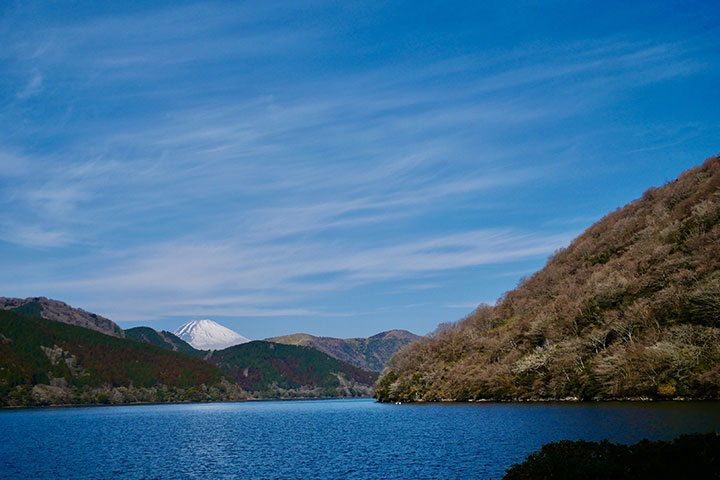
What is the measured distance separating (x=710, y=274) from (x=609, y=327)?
1035 inches

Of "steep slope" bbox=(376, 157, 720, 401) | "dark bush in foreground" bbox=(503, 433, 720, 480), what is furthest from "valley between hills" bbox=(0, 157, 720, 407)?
"dark bush in foreground" bbox=(503, 433, 720, 480)

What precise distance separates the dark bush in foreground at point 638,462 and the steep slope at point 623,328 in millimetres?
71700

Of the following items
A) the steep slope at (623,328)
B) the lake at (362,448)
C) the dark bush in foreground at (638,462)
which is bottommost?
the lake at (362,448)

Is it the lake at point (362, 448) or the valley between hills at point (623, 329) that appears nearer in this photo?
the lake at point (362, 448)

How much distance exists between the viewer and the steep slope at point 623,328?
9675 centimetres

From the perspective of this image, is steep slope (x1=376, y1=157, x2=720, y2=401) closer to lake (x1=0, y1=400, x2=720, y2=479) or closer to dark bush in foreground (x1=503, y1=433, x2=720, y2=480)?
lake (x1=0, y1=400, x2=720, y2=479)

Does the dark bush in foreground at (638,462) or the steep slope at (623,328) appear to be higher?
the steep slope at (623,328)

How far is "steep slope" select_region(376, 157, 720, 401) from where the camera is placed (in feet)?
317

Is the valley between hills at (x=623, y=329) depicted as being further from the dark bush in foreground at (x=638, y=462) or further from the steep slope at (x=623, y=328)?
the dark bush in foreground at (x=638, y=462)

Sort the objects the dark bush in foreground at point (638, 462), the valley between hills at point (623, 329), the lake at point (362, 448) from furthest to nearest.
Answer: the valley between hills at point (623, 329)
the lake at point (362, 448)
the dark bush in foreground at point (638, 462)

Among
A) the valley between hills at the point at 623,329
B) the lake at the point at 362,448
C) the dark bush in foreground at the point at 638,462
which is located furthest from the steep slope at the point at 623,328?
the dark bush in foreground at the point at 638,462

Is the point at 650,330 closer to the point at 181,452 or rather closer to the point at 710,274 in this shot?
the point at 710,274

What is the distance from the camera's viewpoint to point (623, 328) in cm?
11875

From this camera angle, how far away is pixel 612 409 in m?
84.4
